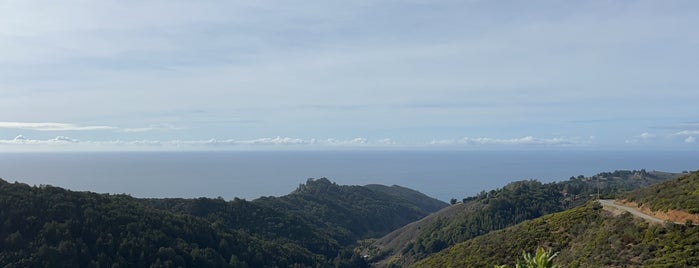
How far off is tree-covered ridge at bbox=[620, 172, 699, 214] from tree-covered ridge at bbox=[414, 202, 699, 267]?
2.73 m

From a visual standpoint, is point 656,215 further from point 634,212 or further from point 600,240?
point 600,240

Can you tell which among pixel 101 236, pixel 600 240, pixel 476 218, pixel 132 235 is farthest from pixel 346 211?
pixel 600 240

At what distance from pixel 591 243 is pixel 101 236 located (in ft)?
197

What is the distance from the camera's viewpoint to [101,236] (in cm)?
6294

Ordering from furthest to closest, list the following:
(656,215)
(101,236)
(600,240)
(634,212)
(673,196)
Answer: (101,236), (634,212), (673,196), (656,215), (600,240)

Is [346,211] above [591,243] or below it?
below

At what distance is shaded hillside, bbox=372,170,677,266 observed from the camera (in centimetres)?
10373

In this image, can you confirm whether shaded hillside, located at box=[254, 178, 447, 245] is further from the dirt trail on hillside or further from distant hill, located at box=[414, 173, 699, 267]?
the dirt trail on hillside

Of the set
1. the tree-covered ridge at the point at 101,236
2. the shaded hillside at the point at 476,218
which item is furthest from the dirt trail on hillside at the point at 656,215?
the shaded hillside at the point at 476,218

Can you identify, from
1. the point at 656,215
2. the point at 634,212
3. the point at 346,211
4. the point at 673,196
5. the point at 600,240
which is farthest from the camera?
the point at 346,211

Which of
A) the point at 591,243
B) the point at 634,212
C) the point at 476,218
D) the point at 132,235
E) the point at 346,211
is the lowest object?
the point at 346,211

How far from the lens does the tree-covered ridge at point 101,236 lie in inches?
2234

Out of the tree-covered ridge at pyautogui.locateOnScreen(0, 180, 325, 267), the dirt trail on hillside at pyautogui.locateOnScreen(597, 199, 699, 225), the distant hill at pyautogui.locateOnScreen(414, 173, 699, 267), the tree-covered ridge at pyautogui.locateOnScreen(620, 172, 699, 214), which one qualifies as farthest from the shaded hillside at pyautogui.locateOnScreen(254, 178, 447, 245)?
the tree-covered ridge at pyautogui.locateOnScreen(620, 172, 699, 214)

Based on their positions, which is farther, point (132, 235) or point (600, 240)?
point (132, 235)
